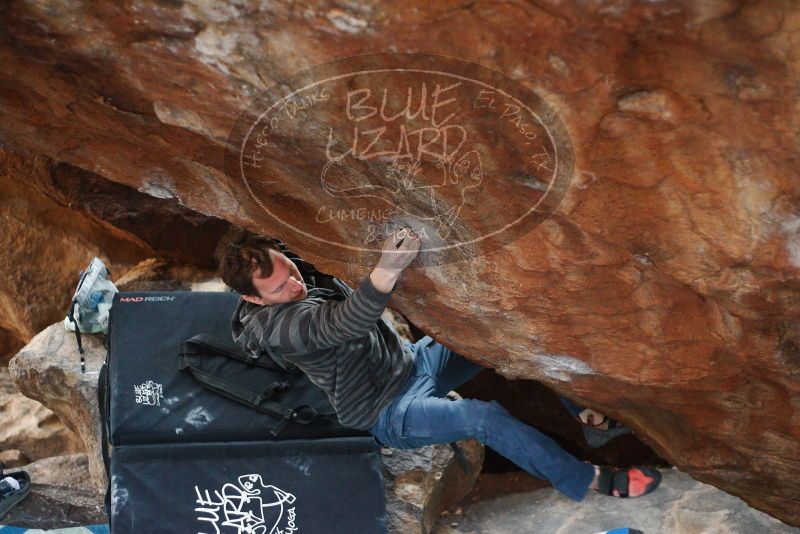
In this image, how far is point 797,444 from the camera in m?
3.05

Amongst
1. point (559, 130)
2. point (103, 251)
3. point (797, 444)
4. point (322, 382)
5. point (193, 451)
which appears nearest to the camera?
point (559, 130)

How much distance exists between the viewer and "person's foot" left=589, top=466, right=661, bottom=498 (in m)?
3.31

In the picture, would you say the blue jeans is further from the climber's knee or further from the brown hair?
the brown hair

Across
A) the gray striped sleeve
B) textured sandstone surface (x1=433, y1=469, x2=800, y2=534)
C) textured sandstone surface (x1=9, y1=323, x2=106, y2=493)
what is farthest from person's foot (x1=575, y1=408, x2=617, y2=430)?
textured sandstone surface (x1=9, y1=323, x2=106, y2=493)

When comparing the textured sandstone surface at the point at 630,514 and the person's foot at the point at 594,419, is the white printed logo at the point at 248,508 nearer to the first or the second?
the textured sandstone surface at the point at 630,514

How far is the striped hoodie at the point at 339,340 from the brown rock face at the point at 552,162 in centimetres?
19

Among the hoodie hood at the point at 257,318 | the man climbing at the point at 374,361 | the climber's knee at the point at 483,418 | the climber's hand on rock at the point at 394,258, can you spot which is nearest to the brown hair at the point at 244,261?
the man climbing at the point at 374,361

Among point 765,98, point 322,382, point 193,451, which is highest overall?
point 765,98

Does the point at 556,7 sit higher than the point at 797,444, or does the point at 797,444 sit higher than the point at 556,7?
the point at 556,7

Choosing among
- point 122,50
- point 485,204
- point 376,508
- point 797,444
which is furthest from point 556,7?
point 376,508

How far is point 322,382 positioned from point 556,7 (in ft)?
6.33

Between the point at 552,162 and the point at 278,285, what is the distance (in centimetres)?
125

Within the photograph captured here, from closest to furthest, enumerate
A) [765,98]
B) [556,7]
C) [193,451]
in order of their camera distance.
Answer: [556,7] → [765,98] → [193,451]

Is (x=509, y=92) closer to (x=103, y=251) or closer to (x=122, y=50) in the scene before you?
(x=122, y=50)
